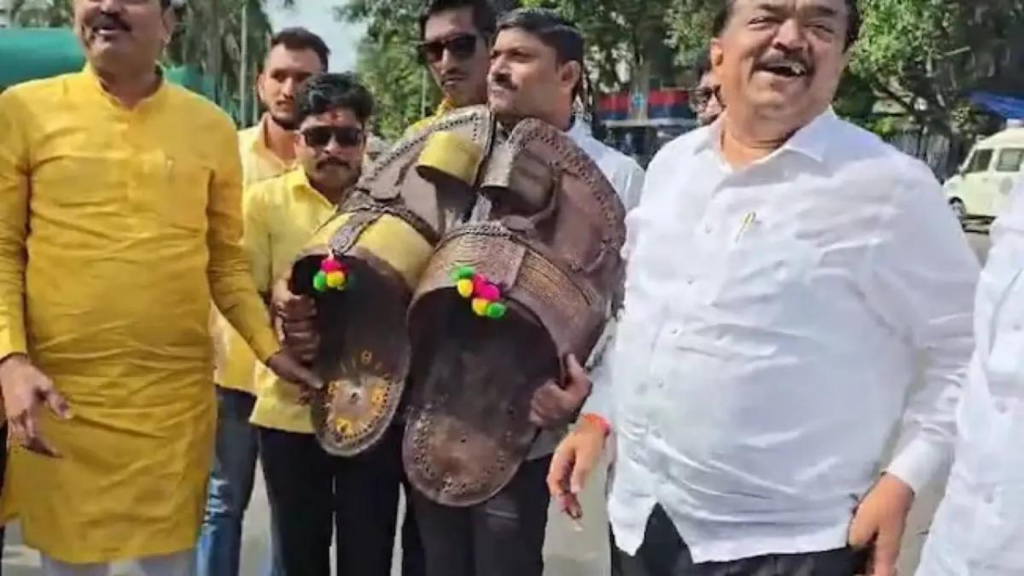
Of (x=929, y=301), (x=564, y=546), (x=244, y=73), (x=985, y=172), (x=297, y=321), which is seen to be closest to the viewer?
(x=929, y=301)

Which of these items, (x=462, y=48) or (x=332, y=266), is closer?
(x=332, y=266)

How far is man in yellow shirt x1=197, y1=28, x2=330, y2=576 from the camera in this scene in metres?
3.83

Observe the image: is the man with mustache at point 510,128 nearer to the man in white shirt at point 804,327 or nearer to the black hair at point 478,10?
the black hair at point 478,10

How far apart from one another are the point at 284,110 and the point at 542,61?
1317 millimetres

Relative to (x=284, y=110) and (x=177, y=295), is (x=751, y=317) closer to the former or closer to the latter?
(x=177, y=295)

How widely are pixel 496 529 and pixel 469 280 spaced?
1.91 ft

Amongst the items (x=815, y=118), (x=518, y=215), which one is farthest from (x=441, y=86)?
(x=815, y=118)

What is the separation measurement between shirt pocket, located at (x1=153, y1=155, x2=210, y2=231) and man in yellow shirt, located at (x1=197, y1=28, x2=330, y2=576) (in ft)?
2.71

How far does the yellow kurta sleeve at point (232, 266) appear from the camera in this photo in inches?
124

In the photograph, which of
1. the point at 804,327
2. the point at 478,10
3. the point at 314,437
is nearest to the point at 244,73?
the point at 478,10

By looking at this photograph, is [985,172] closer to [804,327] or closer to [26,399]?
[26,399]

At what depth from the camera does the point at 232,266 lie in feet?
10.5

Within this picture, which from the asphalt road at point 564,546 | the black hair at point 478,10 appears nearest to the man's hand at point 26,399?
the black hair at point 478,10

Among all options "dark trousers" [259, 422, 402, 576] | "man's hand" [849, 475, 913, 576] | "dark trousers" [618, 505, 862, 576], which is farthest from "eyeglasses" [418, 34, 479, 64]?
"man's hand" [849, 475, 913, 576]
